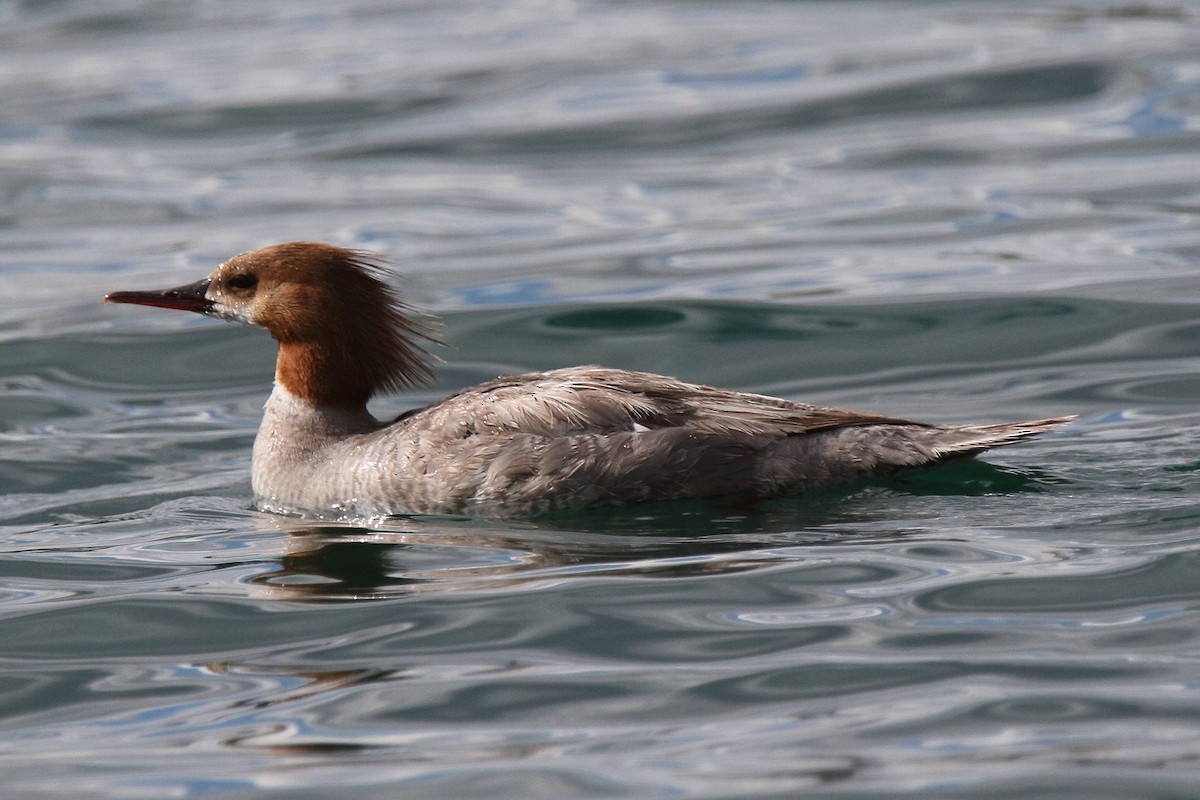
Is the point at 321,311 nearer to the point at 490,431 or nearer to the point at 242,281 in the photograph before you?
the point at 242,281

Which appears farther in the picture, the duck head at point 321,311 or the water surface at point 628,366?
the duck head at point 321,311


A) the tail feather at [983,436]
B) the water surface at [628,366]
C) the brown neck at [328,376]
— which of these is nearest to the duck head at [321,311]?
the brown neck at [328,376]

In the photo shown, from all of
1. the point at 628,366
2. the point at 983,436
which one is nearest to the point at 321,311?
the point at 628,366

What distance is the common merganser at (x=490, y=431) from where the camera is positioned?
7.48 meters

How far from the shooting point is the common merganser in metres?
7.48

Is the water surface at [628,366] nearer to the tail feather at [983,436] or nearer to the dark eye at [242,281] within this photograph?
the tail feather at [983,436]

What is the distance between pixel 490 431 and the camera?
7.74 metres

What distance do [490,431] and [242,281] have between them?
159cm

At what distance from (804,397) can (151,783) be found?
5655 millimetres

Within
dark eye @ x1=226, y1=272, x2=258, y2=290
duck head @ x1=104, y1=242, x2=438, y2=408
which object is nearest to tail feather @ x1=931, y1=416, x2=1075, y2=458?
duck head @ x1=104, y1=242, x2=438, y2=408

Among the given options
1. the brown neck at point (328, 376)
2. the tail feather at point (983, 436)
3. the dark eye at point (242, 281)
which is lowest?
the tail feather at point (983, 436)

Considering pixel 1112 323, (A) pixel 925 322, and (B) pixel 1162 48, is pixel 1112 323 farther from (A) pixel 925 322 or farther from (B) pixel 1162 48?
(B) pixel 1162 48

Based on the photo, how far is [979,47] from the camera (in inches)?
701

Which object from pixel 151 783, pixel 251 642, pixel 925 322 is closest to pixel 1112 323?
pixel 925 322
